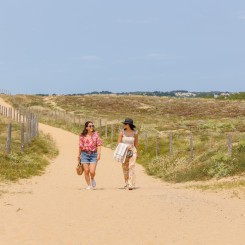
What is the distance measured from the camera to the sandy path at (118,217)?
8414mm

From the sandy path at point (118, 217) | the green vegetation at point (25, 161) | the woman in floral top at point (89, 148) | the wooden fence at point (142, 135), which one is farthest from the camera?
the wooden fence at point (142, 135)

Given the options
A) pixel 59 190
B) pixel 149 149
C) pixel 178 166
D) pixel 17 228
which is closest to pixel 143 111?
pixel 149 149

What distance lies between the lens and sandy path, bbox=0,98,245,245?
8.41m

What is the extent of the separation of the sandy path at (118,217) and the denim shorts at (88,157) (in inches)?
33.8

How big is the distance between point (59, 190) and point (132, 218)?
4.74 meters

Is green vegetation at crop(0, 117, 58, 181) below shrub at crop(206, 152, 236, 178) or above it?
below

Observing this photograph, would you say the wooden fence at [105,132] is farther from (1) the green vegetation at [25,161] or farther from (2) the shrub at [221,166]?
(1) the green vegetation at [25,161]

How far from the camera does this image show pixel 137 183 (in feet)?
59.5

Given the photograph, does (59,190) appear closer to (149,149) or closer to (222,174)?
(222,174)

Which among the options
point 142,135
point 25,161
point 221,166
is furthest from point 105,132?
point 221,166

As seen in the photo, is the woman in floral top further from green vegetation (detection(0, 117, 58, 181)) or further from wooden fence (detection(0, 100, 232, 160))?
wooden fence (detection(0, 100, 232, 160))

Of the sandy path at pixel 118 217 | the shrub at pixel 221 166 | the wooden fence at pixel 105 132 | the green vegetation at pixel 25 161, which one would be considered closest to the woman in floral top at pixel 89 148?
the sandy path at pixel 118 217

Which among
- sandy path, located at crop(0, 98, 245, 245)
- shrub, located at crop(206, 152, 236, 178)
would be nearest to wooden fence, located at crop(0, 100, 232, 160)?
shrub, located at crop(206, 152, 236, 178)

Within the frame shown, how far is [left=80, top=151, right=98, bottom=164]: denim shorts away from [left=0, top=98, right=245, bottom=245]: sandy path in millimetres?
859
